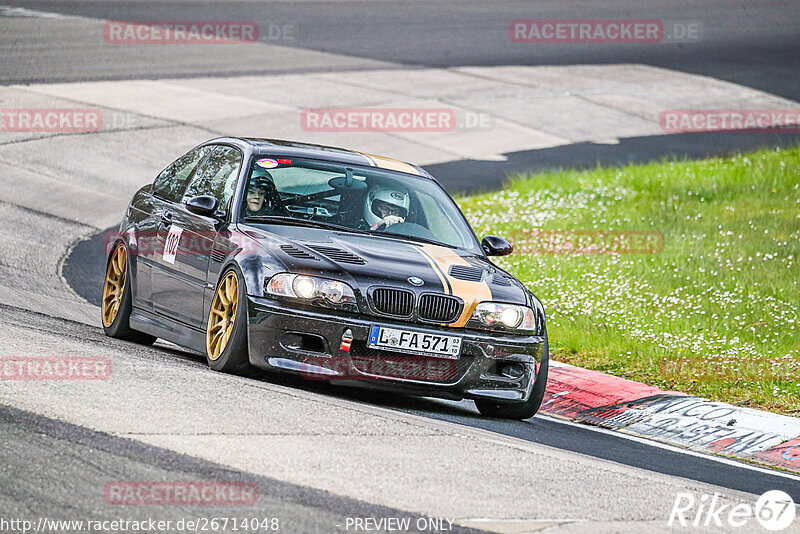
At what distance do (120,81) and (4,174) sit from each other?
7.31m

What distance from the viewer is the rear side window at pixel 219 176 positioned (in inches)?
354

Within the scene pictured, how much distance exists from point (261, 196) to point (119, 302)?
1716mm

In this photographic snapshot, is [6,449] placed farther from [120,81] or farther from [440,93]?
[440,93]

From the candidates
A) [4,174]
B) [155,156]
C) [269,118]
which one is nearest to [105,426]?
[4,174]

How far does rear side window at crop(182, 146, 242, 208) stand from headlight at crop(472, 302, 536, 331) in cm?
200
